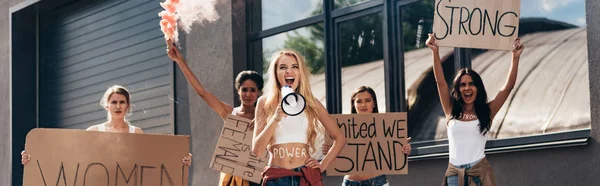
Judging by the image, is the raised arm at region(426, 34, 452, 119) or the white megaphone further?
the raised arm at region(426, 34, 452, 119)

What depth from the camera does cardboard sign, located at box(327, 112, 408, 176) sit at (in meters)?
7.16

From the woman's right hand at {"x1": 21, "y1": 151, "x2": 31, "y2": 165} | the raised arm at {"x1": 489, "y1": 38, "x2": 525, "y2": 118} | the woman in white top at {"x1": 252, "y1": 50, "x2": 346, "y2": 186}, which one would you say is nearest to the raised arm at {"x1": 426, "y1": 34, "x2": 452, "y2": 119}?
the raised arm at {"x1": 489, "y1": 38, "x2": 525, "y2": 118}

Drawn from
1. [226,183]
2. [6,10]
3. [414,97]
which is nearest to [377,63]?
[414,97]

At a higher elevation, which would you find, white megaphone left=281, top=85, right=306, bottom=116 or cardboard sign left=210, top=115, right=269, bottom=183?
white megaphone left=281, top=85, right=306, bottom=116

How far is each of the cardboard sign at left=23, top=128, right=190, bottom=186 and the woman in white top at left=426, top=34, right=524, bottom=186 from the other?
82.7 inches

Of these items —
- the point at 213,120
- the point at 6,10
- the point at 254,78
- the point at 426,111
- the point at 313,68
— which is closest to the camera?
the point at 254,78

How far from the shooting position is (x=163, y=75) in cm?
1233

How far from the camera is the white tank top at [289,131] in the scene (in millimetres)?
5387

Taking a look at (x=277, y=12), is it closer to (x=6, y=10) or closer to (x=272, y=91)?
(x=272, y=91)

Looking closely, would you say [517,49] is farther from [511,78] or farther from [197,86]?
[197,86]

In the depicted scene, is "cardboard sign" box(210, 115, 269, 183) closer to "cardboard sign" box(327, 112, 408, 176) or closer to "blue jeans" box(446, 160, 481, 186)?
"cardboard sign" box(327, 112, 408, 176)

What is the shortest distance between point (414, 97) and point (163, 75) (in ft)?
14.4

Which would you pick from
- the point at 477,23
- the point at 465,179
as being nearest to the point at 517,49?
the point at 477,23

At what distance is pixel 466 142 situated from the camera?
21.1 feet
